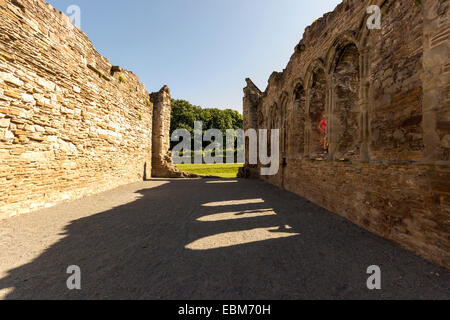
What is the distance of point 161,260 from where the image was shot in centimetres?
249

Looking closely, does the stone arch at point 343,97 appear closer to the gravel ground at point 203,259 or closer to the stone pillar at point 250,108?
the gravel ground at point 203,259

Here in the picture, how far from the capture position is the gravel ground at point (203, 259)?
1925 millimetres

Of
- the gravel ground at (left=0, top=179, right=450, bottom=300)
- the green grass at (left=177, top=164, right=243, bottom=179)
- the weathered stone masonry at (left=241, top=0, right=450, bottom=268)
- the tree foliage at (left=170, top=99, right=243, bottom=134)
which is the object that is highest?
the tree foliage at (left=170, top=99, right=243, bottom=134)

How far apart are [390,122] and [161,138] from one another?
1208 cm

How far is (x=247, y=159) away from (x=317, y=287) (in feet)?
42.8

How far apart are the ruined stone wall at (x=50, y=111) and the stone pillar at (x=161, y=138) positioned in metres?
4.40

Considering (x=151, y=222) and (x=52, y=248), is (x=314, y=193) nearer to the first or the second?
(x=151, y=222)

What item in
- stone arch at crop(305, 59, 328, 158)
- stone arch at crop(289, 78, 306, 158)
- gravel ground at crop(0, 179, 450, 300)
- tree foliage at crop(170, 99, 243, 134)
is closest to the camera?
gravel ground at crop(0, 179, 450, 300)

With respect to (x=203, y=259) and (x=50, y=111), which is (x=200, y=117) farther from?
(x=203, y=259)

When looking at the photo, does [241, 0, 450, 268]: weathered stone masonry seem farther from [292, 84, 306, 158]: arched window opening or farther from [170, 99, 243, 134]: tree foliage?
[170, 99, 243, 134]: tree foliage

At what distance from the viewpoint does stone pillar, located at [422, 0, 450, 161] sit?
249cm

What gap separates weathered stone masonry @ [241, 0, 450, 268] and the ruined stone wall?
7418 millimetres

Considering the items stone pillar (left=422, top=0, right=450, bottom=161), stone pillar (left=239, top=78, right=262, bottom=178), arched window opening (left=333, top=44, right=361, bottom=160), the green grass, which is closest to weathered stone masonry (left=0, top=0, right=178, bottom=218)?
stone pillar (left=422, top=0, right=450, bottom=161)
